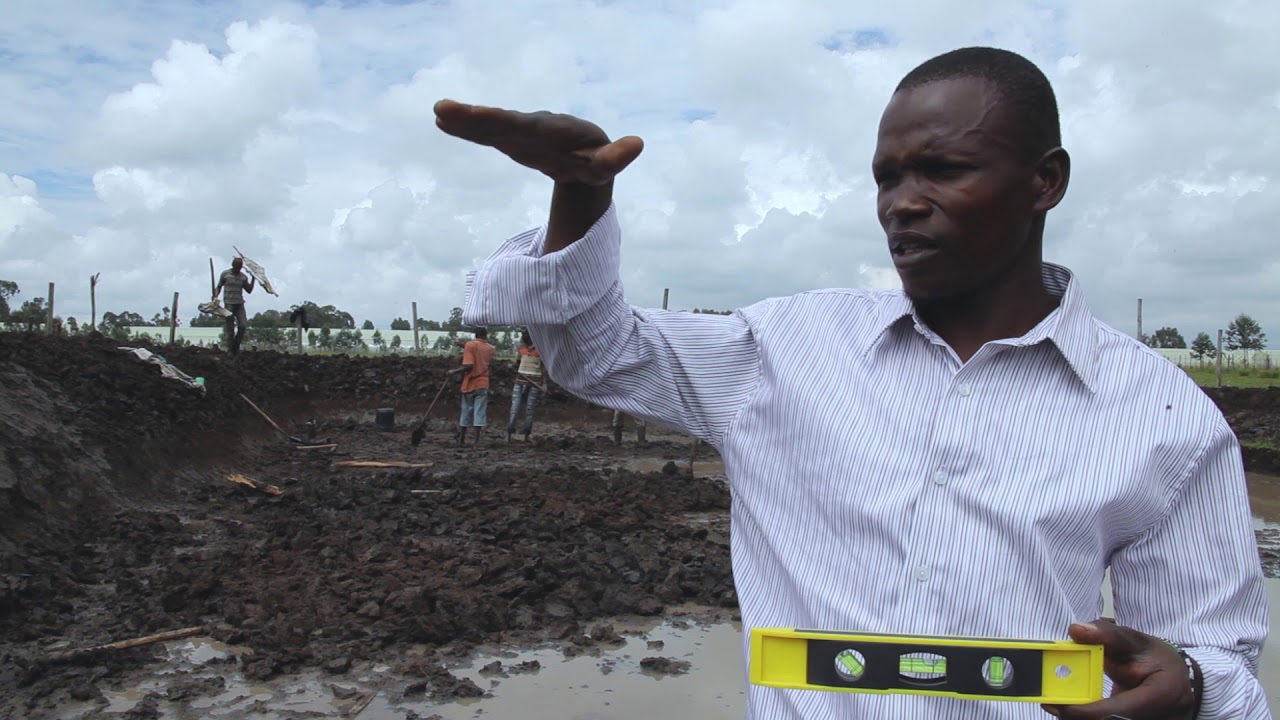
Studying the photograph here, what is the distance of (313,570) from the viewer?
6.41 meters

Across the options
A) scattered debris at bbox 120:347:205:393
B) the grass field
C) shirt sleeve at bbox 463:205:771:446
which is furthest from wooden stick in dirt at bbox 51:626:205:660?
the grass field

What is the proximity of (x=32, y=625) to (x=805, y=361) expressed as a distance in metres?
5.38

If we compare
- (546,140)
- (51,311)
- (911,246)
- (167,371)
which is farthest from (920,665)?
(51,311)

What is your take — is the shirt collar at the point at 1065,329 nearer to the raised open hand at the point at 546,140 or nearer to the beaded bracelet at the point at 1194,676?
the beaded bracelet at the point at 1194,676

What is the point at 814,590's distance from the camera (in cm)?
135

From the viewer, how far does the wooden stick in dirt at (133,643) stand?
4711 millimetres

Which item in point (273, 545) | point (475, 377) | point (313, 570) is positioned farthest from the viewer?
point (475, 377)

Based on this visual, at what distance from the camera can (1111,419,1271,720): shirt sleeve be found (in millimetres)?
1305

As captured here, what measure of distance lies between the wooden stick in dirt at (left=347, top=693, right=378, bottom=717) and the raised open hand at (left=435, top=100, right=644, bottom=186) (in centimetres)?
353

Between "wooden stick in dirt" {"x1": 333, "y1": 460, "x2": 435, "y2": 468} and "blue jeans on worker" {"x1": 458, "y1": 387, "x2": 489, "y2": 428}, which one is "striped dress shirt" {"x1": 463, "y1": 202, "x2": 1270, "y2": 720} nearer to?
"wooden stick in dirt" {"x1": 333, "y1": 460, "x2": 435, "y2": 468}

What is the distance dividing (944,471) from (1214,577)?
403 mm

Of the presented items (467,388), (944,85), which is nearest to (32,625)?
(944,85)

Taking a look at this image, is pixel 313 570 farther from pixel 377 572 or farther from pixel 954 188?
pixel 954 188

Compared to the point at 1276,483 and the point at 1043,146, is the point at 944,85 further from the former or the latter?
the point at 1276,483
